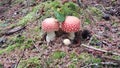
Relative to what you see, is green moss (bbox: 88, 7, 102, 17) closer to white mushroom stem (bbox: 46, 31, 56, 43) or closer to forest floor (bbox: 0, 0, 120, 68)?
forest floor (bbox: 0, 0, 120, 68)

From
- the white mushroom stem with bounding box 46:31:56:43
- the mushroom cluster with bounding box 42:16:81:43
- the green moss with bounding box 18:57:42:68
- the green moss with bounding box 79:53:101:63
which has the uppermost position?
the mushroom cluster with bounding box 42:16:81:43

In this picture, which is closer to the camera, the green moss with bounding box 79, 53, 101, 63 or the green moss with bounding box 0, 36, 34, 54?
the green moss with bounding box 79, 53, 101, 63

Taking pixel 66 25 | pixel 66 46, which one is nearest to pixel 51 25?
pixel 66 25

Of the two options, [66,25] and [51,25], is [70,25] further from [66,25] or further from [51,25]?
[51,25]

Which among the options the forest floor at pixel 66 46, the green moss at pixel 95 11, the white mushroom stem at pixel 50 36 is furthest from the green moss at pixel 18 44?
the green moss at pixel 95 11

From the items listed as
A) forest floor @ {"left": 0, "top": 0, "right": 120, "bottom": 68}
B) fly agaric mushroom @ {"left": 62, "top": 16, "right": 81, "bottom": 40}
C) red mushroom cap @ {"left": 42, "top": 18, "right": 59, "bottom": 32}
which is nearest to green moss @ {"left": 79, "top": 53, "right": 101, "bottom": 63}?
forest floor @ {"left": 0, "top": 0, "right": 120, "bottom": 68}

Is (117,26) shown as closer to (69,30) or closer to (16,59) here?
(69,30)

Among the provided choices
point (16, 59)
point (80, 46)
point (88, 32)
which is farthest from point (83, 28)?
point (16, 59)

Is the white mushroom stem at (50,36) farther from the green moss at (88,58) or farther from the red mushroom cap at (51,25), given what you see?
the green moss at (88,58)
